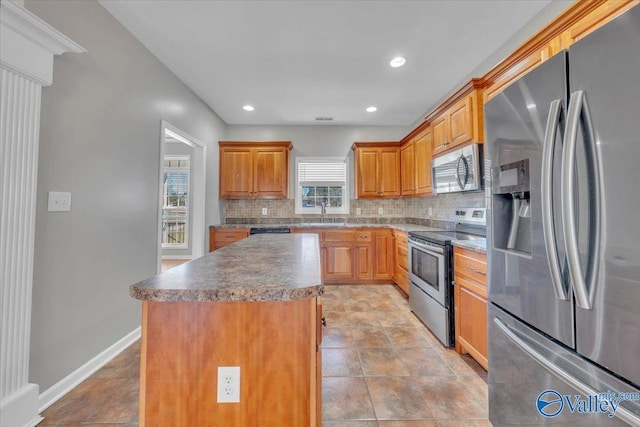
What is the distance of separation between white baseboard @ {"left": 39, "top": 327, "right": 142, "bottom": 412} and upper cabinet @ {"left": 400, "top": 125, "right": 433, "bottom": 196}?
11.6 feet

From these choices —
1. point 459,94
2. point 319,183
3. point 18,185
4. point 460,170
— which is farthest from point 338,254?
point 18,185

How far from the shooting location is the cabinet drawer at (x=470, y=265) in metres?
1.82

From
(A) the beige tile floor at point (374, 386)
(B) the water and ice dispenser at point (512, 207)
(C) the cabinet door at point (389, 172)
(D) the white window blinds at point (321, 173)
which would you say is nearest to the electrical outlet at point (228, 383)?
(A) the beige tile floor at point (374, 386)

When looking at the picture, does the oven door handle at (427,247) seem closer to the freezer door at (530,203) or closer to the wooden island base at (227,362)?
the freezer door at (530,203)

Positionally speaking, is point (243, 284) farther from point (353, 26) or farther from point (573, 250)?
point (353, 26)

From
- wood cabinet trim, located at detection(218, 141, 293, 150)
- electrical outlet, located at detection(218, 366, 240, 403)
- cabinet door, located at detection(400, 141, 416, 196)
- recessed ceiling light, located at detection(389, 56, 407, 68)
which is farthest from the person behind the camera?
wood cabinet trim, located at detection(218, 141, 293, 150)

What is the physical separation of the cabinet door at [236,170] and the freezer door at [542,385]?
384 cm

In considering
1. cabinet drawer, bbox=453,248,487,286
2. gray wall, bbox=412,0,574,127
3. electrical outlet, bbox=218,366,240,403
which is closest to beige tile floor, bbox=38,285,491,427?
cabinet drawer, bbox=453,248,487,286

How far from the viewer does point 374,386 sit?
176 centimetres

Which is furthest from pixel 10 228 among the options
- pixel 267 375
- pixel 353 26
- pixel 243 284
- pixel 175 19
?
pixel 353 26

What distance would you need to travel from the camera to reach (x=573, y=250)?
0.84 m

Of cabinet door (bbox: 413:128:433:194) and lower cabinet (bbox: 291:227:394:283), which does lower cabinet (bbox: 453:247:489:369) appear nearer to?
cabinet door (bbox: 413:128:433:194)

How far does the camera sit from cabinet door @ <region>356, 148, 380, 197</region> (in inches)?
174

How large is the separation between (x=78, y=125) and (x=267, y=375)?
211 cm
